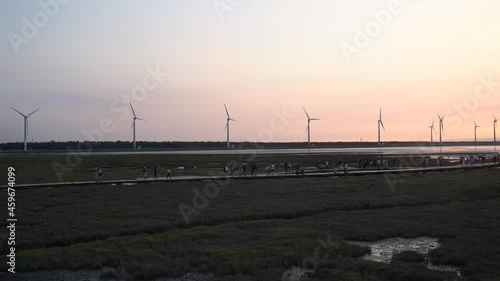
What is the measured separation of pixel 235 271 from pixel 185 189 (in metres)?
23.9

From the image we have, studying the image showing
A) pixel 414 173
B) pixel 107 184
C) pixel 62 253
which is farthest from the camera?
pixel 414 173

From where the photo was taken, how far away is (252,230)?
75.3ft

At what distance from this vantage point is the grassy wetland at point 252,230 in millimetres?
16906

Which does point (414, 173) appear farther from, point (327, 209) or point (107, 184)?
point (107, 184)

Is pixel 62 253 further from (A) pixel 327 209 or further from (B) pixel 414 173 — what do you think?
(B) pixel 414 173

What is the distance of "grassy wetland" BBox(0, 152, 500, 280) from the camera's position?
16906mm

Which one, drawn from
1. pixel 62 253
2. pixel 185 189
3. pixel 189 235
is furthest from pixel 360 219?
pixel 185 189

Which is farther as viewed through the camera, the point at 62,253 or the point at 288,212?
the point at 288,212

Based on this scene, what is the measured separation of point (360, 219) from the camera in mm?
25828

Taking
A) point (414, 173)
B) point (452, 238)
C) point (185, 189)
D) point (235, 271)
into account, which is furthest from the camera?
point (414, 173)

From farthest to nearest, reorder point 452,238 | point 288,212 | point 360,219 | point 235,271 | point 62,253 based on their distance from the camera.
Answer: point 288,212
point 360,219
point 452,238
point 62,253
point 235,271

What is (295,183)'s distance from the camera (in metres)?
45.1

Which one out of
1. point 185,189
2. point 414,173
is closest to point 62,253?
point 185,189

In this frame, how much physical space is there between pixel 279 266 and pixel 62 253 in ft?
29.0
